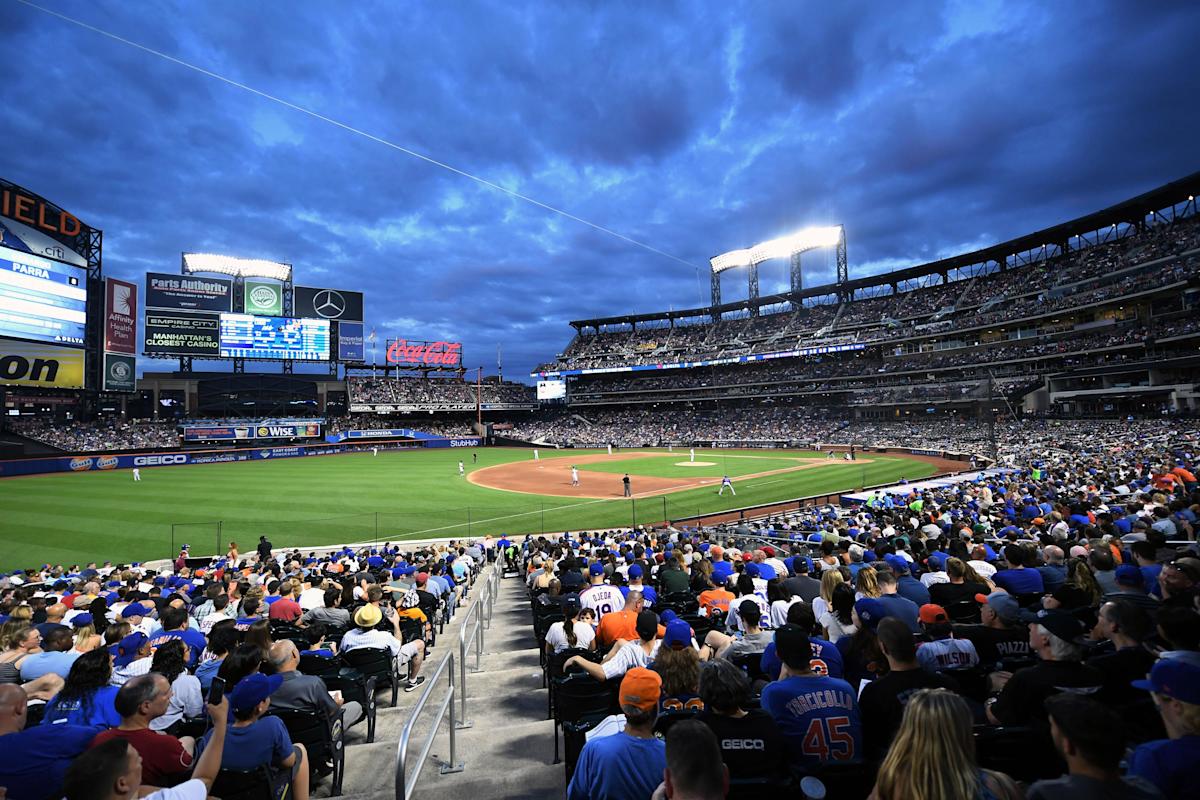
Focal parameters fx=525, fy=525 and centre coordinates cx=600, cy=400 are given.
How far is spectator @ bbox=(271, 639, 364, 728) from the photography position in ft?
15.7

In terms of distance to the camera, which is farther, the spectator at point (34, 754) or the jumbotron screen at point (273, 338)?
the jumbotron screen at point (273, 338)

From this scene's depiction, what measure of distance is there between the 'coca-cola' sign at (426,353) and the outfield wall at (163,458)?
2163 cm

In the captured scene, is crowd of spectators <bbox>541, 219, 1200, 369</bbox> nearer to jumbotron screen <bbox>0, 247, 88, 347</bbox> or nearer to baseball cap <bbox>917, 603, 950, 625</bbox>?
baseball cap <bbox>917, 603, 950, 625</bbox>

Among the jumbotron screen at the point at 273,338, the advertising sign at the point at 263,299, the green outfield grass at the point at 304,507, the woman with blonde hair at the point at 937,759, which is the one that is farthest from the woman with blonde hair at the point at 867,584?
the advertising sign at the point at 263,299

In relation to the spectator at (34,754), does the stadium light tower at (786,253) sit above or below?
above

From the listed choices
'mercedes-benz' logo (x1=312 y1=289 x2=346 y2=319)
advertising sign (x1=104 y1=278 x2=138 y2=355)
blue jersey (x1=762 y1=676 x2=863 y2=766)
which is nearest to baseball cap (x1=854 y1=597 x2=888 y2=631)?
blue jersey (x1=762 y1=676 x2=863 y2=766)

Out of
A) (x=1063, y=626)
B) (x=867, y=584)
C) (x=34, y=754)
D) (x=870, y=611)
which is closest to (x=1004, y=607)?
(x=870, y=611)

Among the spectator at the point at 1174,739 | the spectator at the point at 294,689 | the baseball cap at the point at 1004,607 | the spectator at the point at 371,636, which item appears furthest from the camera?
the spectator at the point at 371,636

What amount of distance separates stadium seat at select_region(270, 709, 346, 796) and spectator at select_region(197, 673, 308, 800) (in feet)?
2.23

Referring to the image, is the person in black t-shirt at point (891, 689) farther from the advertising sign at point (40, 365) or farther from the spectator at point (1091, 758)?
the advertising sign at point (40, 365)

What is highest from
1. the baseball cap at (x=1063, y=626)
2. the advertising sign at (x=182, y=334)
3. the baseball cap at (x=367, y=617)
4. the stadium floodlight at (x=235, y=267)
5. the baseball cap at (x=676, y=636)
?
the stadium floodlight at (x=235, y=267)

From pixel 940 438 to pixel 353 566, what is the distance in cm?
5536

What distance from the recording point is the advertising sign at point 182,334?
71.6 meters

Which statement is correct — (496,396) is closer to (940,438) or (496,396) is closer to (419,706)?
(940,438)
